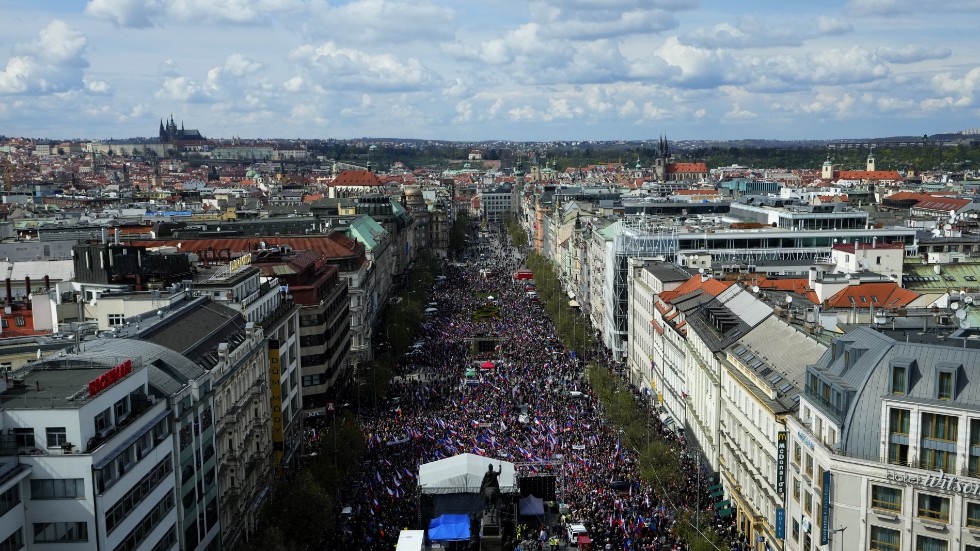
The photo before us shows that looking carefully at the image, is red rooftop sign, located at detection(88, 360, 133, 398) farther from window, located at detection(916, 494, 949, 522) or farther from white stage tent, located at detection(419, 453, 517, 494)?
window, located at detection(916, 494, 949, 522)

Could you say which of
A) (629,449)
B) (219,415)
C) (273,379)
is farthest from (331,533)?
(629,449)

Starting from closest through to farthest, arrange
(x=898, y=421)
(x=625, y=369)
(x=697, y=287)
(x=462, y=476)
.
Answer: (x=898, y=421) < (x=462, y=476) < (x=697, y=287) < (x=625, y=369)

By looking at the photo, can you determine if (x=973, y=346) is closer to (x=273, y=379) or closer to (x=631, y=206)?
(x=273, y=379)

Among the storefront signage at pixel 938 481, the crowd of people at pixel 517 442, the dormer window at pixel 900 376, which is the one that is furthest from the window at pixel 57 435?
the dormer window at pixel 900 376

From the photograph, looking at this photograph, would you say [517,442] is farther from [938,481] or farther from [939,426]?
[939,426]

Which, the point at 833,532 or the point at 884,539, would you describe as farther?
the point at 833,532

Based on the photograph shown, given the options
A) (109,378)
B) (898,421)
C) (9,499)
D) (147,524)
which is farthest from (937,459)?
(9,499)

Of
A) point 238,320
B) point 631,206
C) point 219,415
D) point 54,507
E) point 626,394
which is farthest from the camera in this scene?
point 631,206
